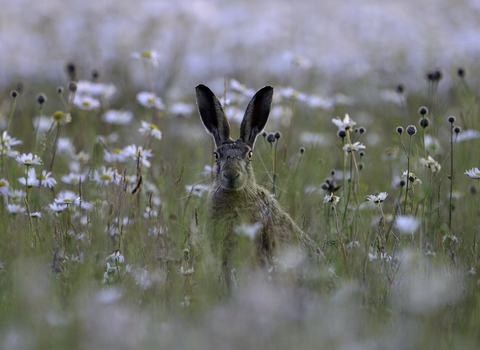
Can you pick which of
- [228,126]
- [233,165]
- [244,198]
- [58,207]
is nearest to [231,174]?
[233,165]

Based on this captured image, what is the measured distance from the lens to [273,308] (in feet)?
8.47

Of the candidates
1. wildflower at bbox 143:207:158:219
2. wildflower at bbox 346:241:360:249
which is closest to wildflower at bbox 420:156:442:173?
wildflower at bbox 346:241:360:249

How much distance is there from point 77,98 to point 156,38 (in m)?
6.19

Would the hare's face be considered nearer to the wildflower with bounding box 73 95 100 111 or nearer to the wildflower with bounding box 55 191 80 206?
the wildflower with bounding box 55 191 80 206

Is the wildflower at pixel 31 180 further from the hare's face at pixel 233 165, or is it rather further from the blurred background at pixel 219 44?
the blurred background at pixel 219 44

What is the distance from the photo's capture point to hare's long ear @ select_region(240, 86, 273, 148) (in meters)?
4.27

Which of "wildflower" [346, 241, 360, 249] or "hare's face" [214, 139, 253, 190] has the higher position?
"hare's face" [214, 139, 253, 190]

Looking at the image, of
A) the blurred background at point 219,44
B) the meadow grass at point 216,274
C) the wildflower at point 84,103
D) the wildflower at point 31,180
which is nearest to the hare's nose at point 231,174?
the meadow grass at point 216,274

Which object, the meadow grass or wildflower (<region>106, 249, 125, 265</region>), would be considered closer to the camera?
the meadow grass

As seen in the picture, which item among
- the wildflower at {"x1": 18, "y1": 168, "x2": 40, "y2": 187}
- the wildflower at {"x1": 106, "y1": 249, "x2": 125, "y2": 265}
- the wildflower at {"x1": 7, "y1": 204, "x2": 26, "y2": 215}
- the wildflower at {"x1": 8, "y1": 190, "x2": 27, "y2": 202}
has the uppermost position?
the wildflower at {"x1": 18, "y1": 168, "x2": 40, "y2": 187}

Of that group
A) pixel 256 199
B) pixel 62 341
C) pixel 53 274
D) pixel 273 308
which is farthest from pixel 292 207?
pixel 62 341

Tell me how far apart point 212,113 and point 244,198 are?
638mm

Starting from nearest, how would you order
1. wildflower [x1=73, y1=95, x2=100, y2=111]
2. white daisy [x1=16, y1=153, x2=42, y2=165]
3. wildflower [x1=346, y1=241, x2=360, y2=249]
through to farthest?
wildflower [x1=346, y1=241, x2=360, y2=249] < white daisy [x1=16, y1=153, x2=42, y2=165] < wildflower [x1=73, y1=95, x2=100, y2=111]

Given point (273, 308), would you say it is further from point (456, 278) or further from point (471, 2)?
point (471, 2)
